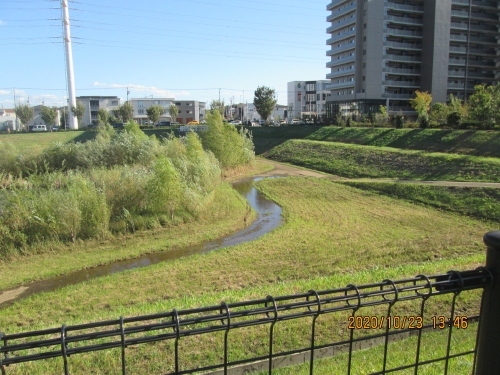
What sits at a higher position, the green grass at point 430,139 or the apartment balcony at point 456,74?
the apartment balcony at point 456,74

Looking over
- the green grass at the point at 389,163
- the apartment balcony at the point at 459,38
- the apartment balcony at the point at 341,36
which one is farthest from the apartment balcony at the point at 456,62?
the green grass at the point at 389,163

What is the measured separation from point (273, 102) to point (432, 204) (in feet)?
186

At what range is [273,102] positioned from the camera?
249 feet

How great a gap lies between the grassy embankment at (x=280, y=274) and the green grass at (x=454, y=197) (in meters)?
1.20

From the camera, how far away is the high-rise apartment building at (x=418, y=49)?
227 ft

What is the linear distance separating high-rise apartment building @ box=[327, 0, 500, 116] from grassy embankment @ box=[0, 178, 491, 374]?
181ft

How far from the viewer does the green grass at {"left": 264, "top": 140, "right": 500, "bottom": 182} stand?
2608cm

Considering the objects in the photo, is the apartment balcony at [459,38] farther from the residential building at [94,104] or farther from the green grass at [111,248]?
the residential building at [94,104]

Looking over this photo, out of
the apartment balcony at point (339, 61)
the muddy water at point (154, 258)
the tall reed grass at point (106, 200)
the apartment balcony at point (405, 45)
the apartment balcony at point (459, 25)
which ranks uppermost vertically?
the apartment balcony at point (459, 25)

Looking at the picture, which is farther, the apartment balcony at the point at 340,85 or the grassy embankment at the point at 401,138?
the apartment balcony at the point at 340,85

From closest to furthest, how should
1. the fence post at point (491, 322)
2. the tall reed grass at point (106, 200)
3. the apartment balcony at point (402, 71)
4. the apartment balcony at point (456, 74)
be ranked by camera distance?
the fence post at point (491, 322) < the tall reed grass at point (106, 200) < the apartment balcony at point (402, 71) < the apartment balcony at point (456, 74)

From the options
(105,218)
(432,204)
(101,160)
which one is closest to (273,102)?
(101,160)

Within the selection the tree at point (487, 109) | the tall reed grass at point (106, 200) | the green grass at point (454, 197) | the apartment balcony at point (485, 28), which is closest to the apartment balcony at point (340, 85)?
the apartment balcony at point (485, 28)

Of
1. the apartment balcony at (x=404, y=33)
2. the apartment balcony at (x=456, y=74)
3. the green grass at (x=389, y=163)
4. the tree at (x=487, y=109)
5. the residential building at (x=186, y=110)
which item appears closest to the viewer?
the green grass at (x=389, y=163)
